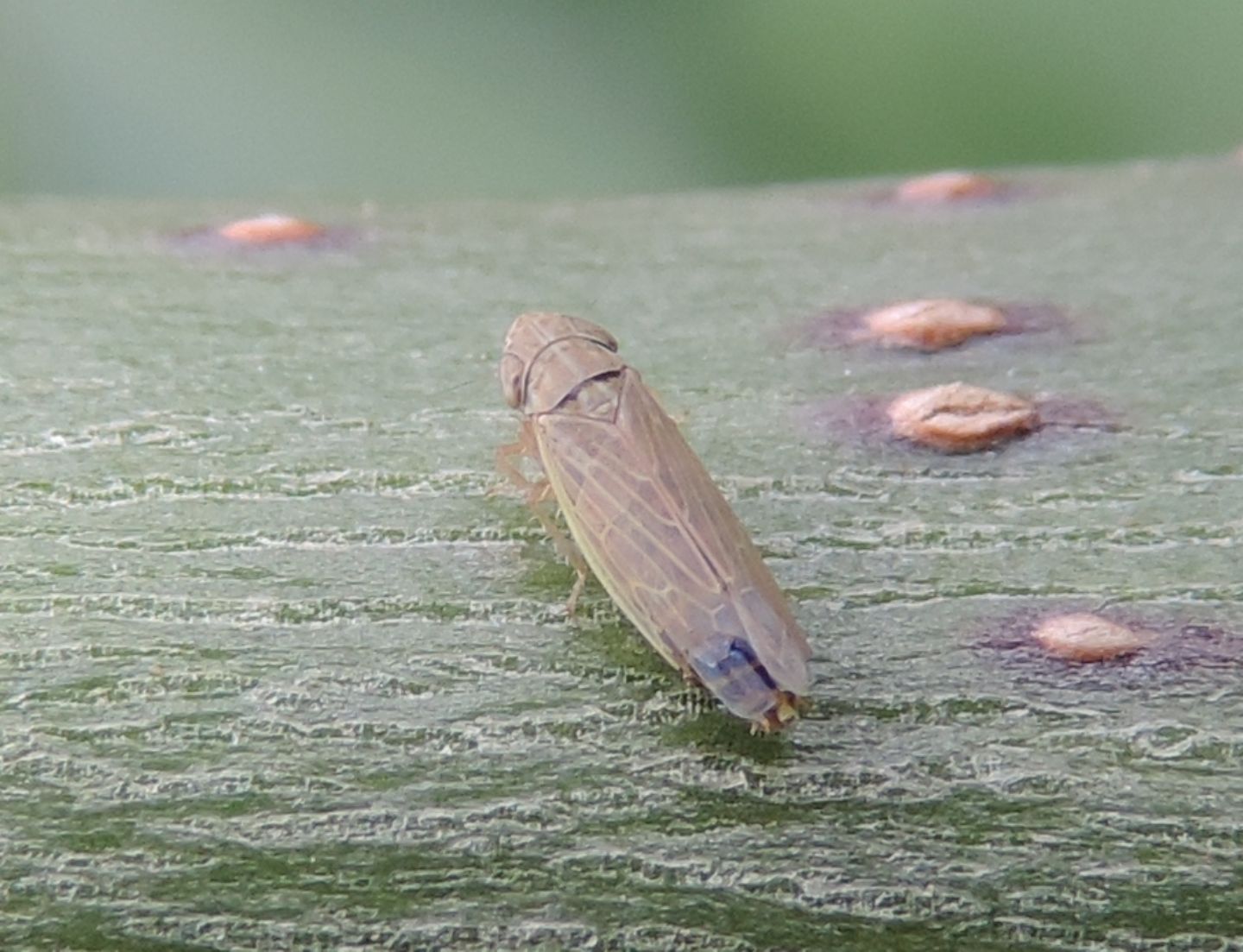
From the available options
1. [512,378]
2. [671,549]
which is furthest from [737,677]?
[512,378]

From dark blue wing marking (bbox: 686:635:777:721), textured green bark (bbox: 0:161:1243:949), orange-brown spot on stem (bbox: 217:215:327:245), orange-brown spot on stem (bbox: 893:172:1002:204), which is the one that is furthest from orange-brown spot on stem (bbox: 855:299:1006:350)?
orange-brown spot on stem (bbox: 217:215:327:245)

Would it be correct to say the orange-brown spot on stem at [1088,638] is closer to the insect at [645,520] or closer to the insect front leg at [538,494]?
the insect at [645,520]

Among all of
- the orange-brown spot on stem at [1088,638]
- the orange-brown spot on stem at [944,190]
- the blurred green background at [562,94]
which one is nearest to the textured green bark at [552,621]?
the orange-brown spot on stem at [1088,638]

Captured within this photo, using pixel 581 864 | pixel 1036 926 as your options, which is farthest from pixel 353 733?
pixel 1036 926

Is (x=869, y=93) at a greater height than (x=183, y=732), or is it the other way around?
(x=869, y=93)

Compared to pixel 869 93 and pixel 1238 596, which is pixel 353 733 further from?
pixel 869 93
